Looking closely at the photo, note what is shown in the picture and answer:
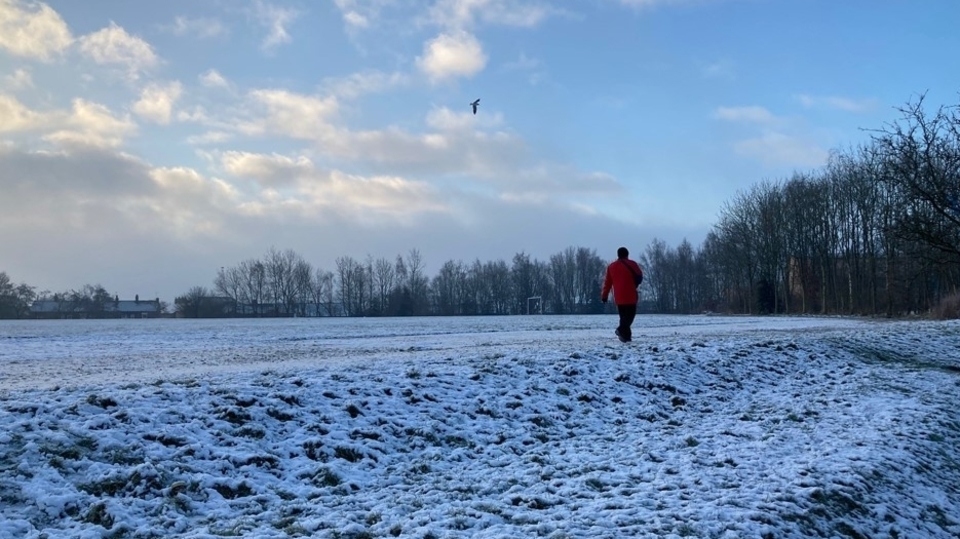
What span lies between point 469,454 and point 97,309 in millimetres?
151406

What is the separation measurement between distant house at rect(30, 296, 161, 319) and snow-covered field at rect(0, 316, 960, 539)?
13483cm

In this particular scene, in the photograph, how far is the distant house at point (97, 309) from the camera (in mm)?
128875

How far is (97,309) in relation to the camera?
137625 millimetres

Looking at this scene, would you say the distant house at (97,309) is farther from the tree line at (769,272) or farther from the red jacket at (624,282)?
the red jacket at (624,282)

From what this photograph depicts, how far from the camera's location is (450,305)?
452 ft

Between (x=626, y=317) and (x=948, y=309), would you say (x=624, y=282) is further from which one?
(x=948, y=309)

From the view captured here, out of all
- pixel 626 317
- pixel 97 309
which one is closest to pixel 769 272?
pixel 626 317

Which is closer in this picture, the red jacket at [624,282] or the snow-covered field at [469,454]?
the snow-covered field at [469,454]

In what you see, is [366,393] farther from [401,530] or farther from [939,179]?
[939,179]

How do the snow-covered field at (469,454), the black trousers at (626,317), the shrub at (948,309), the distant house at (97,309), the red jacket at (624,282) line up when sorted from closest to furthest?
the snow-covered field at (469,454)
the red jacket at (624,282)
the black trousers at (626,317)
the shrub at (948,309)
the distant house at (97,309)

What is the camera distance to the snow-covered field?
21.5ft

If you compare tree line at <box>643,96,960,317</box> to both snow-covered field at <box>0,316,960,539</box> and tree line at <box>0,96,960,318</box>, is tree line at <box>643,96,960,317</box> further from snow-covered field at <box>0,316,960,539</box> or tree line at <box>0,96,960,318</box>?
snow-covered field at <box>0,316,960,539</box>

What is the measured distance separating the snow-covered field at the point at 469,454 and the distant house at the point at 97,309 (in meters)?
135

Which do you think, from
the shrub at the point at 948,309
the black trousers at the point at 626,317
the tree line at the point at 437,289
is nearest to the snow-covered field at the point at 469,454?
the black trousers at the point at 626,317
